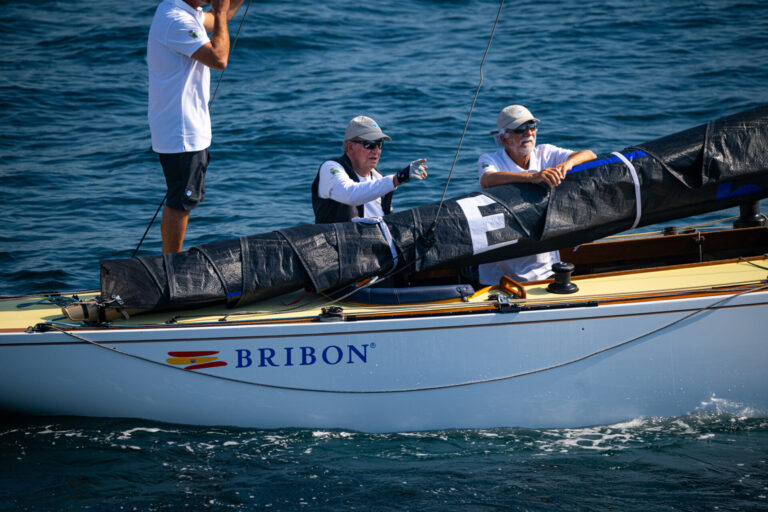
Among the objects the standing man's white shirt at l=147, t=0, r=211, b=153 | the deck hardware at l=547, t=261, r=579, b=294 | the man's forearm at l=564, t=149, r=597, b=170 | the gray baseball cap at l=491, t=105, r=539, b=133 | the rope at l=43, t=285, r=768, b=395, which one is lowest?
the rope at l=43, t=285, r=768, b=395

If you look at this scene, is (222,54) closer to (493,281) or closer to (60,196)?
(493,281)

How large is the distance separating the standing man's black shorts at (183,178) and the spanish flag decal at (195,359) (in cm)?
96

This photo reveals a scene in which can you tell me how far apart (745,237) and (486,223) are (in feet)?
6.25

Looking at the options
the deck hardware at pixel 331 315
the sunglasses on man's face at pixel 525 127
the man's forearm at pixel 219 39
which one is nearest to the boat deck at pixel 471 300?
the deck hardware at pixel 331 315

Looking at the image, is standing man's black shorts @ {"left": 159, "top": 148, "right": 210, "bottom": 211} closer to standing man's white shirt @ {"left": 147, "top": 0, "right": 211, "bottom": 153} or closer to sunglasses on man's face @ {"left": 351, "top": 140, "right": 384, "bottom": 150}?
standing man's white shirt @ {"left": 147, "top": 0, "right": 211, "bottom": 153}

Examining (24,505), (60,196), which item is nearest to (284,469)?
(24,505)

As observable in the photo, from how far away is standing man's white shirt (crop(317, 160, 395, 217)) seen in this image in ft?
14.2

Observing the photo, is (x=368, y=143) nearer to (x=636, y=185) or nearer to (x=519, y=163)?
(x=519, y=163)

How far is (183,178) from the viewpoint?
15.3 ft

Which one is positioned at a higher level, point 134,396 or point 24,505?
point 134,396

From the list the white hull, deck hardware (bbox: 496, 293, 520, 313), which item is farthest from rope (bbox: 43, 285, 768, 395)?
deck hardware (bbox: 496, 293, 520, 313)

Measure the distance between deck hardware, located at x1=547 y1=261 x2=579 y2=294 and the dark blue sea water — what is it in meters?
0.76

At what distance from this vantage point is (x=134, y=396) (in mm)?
4227

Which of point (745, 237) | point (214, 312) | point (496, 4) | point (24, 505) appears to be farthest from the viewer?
point (496, 4)
